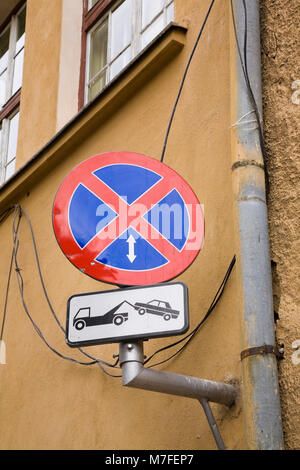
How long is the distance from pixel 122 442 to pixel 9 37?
6202 millimetres

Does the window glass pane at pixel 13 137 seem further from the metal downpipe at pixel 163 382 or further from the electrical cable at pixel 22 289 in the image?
the metal downpipe at pixel 163 382

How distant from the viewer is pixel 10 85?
9094mm

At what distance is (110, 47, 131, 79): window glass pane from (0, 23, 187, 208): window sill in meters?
0.95

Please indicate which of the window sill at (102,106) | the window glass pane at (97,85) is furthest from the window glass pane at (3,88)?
the window sill at (102,106)

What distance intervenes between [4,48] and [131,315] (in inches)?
259

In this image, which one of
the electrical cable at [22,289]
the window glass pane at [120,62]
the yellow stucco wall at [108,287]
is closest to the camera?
the yellow stucco wall at [108,287]

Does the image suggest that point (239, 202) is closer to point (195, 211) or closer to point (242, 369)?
point (195, 211)

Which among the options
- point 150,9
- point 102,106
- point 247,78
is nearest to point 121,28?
point 150,9

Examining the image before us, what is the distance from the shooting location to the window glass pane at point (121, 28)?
23.2 feet

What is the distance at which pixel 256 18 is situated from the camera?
4594 millimetres

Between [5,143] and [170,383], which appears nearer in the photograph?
[170,383]

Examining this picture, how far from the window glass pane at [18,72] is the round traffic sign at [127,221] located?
486cm

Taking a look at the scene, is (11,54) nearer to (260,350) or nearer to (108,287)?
(108,287)

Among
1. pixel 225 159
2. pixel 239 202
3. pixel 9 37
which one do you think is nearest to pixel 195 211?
pixel 239 202
